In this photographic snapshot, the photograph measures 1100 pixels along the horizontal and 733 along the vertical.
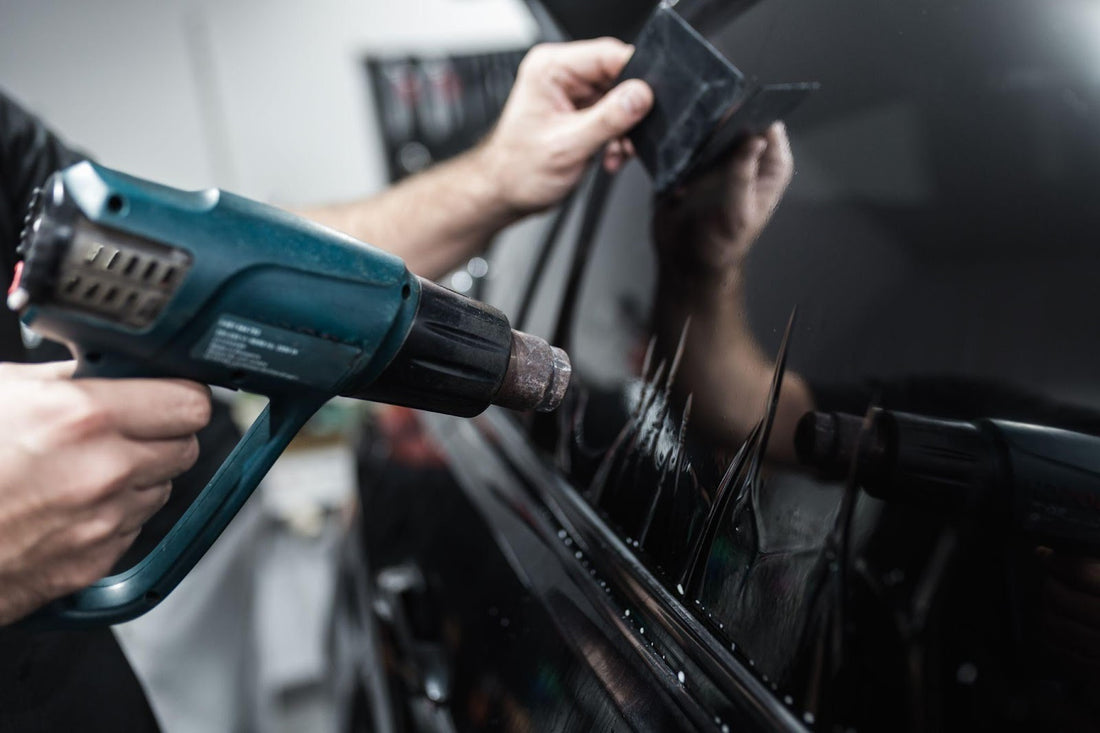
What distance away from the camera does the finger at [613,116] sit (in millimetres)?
839

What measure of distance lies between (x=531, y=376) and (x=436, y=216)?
65 cm

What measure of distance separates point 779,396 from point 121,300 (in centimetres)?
47

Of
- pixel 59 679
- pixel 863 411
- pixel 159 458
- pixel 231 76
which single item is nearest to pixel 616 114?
pixel 863 411

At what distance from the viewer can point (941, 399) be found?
1.48 ft

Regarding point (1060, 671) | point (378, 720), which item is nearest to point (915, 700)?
point (1060, 671)

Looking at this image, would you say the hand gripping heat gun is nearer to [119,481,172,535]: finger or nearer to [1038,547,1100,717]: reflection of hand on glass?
[119,481,172,535]: finger

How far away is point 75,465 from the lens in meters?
0.49

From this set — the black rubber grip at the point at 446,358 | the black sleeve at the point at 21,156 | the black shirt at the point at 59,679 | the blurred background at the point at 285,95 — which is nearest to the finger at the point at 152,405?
the black rubber grip at the point at 446,358

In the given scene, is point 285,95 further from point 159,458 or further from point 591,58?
point 159,458

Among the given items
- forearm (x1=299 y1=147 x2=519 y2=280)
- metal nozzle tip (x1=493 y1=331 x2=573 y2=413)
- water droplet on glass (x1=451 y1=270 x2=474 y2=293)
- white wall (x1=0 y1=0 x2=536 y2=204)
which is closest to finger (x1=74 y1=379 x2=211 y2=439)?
metal nozzle tip (x1=493 y1=331 x2=573 y2=413)

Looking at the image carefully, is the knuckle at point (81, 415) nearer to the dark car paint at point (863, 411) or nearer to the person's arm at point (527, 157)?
the dark car paint at point (863, 411)

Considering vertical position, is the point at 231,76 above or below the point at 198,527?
above

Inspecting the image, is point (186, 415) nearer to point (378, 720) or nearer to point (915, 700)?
point (915, 700)

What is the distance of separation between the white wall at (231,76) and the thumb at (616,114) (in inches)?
134
